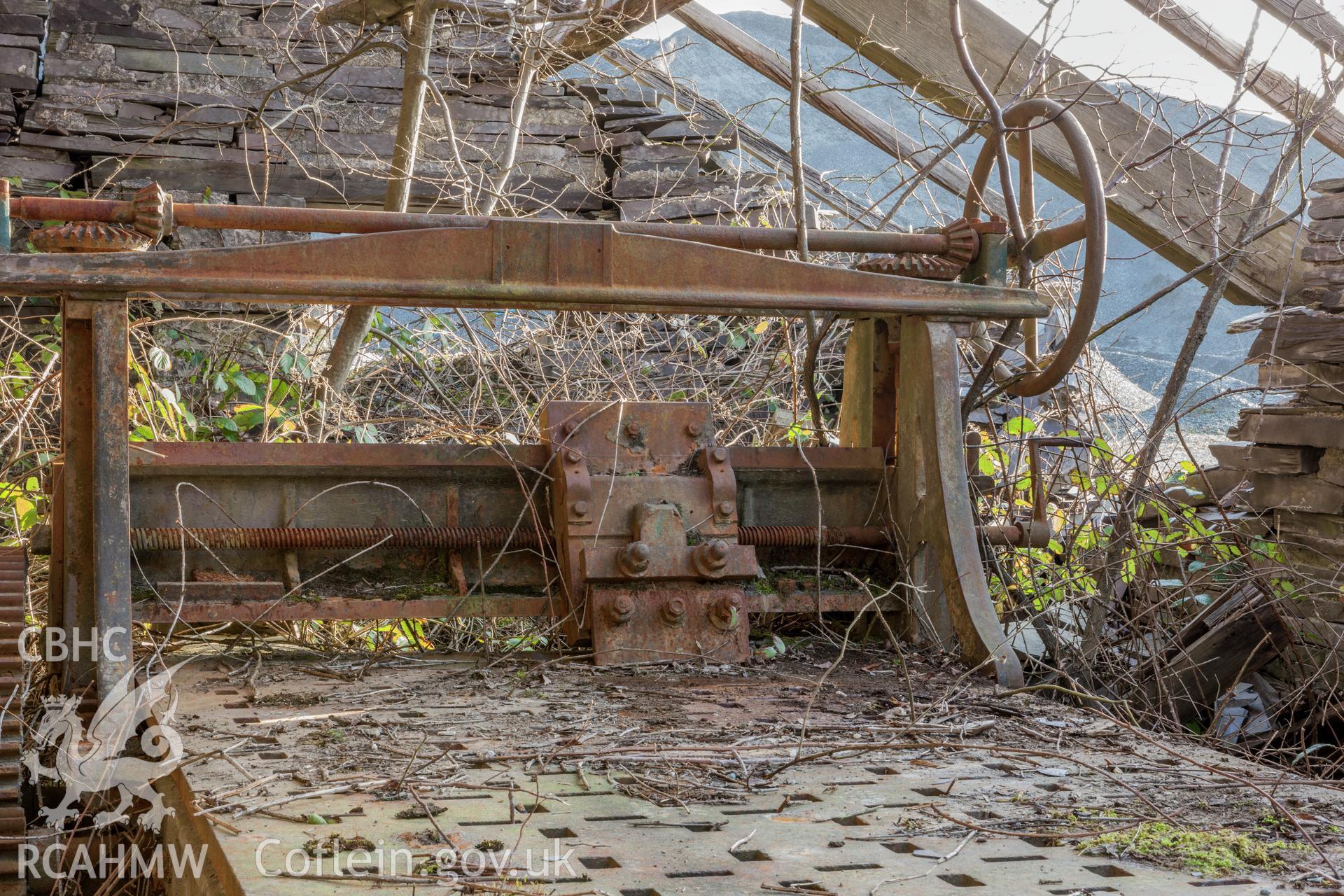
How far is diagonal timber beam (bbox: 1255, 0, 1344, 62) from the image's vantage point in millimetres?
4535

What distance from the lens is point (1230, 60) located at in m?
4.88

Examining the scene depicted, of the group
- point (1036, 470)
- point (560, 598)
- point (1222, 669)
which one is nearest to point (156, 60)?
point (560, 598)

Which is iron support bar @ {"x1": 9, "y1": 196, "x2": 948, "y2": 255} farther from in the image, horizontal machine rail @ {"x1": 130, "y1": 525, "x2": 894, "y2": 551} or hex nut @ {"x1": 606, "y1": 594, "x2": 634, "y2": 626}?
hex nut @ {"x1": 606, "y1": 594, "x2": 634, "y2": 626}

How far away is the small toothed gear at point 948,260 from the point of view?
3.53 meters

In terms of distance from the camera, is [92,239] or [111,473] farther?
[92,239]

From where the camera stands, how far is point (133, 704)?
243 cm

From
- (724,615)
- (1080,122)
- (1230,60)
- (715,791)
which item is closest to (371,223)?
(724,615)

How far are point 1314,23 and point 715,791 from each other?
4.09 meters

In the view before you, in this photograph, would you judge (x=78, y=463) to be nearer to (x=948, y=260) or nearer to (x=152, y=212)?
(x=152, y=212)

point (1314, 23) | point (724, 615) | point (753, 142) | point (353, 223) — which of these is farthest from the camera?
point (753, 142)

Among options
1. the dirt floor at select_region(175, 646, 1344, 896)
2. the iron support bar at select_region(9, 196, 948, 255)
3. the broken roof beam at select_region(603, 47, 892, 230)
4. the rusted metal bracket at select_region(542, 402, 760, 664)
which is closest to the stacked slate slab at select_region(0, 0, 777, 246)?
the broken roof beam at select_region(603, 47, 892, 230)

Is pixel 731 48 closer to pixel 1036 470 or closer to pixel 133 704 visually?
pixel 1036 470

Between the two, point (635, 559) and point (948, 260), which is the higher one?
point (948, 260)

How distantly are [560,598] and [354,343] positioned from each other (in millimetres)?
2680
